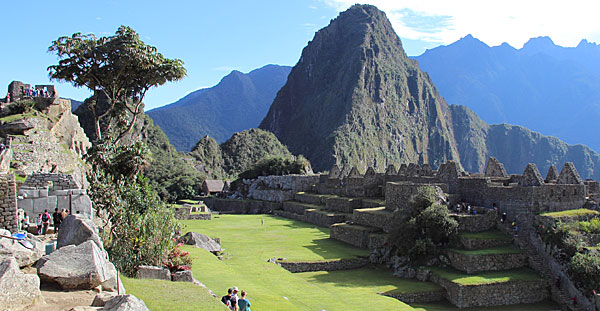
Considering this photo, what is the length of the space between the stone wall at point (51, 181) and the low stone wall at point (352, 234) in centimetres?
1760

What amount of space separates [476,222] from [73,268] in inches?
785

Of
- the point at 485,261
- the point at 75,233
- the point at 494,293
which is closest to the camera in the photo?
the point at 75,233

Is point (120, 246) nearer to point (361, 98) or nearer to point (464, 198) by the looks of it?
point (464, 198)

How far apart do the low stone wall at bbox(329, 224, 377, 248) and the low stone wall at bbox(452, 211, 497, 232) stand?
6364 mm

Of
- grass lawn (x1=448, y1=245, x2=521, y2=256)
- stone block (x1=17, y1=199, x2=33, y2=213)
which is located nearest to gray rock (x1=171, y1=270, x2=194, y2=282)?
stone block (x1=17, y1=199, x2=33, y2=213)

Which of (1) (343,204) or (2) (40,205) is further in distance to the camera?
(1) (343,204)

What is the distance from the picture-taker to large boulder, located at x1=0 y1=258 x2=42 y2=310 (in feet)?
22.7

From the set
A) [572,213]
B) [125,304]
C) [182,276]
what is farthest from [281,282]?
[572,213]

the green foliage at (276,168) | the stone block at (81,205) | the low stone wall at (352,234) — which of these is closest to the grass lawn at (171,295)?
the stone block at (81,205)

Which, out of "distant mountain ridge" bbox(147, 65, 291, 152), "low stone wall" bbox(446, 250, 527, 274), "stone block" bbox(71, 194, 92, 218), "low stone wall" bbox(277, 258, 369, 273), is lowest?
"low stone wall" bbox(277, 258, 369, 273)

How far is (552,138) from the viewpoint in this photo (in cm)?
19238

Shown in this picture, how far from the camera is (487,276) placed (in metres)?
20.9

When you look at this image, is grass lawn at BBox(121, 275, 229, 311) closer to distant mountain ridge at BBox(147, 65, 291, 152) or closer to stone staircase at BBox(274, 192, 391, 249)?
stone staircase at BBox(274, 192, 391, 249)

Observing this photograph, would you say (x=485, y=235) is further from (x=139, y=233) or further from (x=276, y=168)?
(x=276, y=168)
